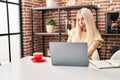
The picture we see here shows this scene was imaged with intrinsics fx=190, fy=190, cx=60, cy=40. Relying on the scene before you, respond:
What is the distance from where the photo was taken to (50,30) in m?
3.85

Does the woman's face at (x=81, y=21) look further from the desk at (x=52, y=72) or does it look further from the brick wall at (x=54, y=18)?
the brick wall at (x=54, y=18)

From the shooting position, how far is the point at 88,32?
2436mm

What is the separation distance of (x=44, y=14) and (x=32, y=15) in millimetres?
416

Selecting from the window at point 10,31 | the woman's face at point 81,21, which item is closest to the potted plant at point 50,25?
the window at point 10,31

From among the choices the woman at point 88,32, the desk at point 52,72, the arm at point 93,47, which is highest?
the woman at point 88,32

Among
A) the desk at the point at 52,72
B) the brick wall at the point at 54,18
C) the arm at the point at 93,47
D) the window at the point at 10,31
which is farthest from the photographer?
the brick wall at the point at 54,18

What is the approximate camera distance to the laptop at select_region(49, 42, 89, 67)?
1.74 meters

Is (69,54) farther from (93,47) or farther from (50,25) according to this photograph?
(50,25)

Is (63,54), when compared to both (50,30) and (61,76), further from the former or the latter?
(50,30)

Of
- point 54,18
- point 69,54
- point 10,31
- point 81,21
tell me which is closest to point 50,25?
point 54,18

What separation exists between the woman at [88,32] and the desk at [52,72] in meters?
0.74

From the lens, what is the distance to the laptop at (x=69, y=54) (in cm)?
174

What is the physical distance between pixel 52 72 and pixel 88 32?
100 cm

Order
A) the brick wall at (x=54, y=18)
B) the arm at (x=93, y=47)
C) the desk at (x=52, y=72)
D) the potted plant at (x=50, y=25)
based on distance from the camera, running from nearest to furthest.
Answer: the desk at (x=52, y=72) < the arm at (x=93, y=47) < the brick wall at (x=54, y=18) < the potted plant at (x=50, y=25)
